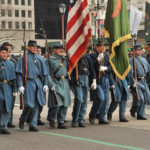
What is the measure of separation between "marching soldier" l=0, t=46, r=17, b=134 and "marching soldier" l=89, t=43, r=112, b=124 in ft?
7.05

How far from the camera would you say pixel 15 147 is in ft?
27.0

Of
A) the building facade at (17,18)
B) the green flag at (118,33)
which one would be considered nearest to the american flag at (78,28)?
the green flag at (118,33)

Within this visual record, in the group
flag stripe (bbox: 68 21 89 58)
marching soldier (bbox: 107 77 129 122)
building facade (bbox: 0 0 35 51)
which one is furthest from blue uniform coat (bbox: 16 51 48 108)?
building facade (bbox: 0 0 35 51)

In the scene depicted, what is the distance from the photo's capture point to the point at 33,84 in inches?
414

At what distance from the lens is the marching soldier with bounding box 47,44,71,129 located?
10.9 m

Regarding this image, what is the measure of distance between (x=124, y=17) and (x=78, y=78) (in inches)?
77.2

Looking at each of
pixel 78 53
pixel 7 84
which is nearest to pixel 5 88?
pixel 7 84

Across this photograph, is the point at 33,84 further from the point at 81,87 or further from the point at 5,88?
the point at 81,87

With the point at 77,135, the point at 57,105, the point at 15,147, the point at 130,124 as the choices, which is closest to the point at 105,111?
the point at 130,124

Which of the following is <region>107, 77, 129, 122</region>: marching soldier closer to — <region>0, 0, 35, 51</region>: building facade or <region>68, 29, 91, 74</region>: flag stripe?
<region>68, 29, 91, 74</region>: flag stripe

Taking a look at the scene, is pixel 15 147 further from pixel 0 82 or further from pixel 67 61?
pixel 67 61

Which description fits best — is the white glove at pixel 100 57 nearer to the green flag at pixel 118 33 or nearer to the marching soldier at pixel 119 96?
the green flag at pixel 118 33

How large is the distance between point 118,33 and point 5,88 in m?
3.18

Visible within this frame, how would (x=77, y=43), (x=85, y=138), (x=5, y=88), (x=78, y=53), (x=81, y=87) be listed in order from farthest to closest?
(x=77, y=43) → (x=78, y=53) → (x=81, y=87) → (x=5, y=88) → (x=85, y=138)
